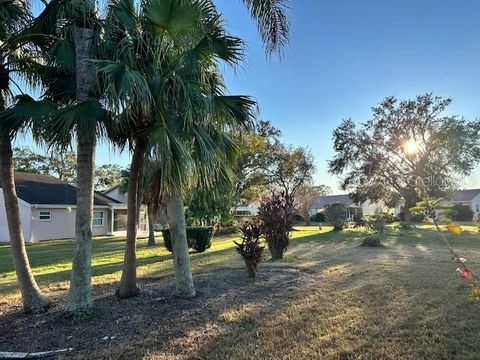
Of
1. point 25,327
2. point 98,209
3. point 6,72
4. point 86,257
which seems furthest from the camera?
point 98,209

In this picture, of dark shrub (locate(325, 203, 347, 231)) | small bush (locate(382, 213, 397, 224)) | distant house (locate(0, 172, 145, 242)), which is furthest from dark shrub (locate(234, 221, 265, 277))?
small bush (locate(382, 213, 397, 224))

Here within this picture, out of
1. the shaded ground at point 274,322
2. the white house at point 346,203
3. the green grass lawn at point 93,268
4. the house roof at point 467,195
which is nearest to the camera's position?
the shaded ground at point 274,322

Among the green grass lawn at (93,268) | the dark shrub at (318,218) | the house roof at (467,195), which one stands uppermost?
the house roof at (467,195)

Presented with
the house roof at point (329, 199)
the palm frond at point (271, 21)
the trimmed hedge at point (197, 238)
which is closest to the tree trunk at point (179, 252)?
the palm frond at point (271, 21)

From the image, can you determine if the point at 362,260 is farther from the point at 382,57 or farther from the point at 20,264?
the point at 20,264

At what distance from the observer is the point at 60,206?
24812mm

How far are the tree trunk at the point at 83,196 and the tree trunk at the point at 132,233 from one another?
3.21 ft

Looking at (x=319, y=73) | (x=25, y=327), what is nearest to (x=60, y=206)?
(x=319, y=73)

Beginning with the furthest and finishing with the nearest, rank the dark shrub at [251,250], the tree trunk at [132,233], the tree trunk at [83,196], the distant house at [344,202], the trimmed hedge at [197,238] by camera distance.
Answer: the distant house at [344,202]
the trimmed hedge at [197,238]
the dark shrub at [251,250]
the tree trunk at [132,233]
the tree trunk at [83,196]

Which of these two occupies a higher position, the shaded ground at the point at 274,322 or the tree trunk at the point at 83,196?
the tree trunk at the point at 83,196

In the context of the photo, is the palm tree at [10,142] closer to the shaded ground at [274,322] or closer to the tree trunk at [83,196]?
the shaded ground at [274,322]

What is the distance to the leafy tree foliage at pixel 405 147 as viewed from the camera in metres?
29.1

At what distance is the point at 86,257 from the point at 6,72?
3345 millimetres

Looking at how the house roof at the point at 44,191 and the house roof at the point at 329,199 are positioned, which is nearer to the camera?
the house roof at the point at 44,191
